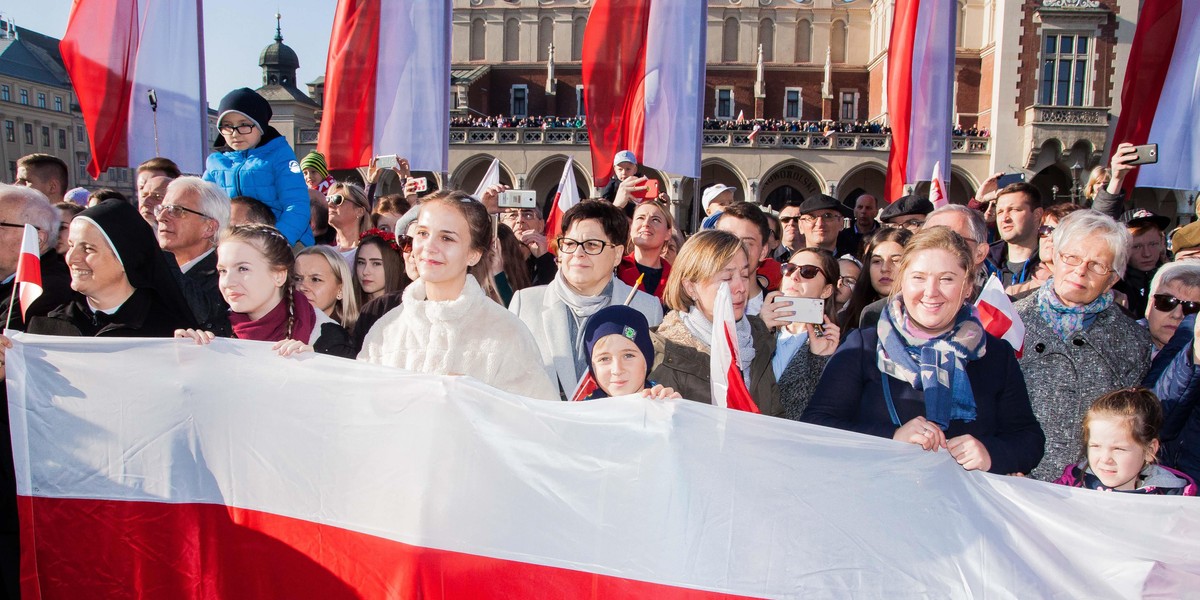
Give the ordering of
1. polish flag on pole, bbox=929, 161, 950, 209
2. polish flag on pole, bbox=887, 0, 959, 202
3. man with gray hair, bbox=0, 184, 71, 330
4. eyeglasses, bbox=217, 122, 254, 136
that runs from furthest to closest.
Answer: polish flag on pole, bbox=887, 0, 959, 202, polish flag on pole, bbox=929, 161, 950, 209, eyeglasses, bbox=217, 122, 254, 136, man with gray hair, bbox=0, 184, 71, 330

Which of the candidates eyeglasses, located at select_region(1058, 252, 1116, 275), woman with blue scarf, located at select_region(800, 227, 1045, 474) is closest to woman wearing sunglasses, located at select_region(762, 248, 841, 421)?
woman with blue scarf, located at select_region(800, 227, 1045, 474)

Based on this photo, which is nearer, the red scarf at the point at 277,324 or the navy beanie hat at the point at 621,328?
the navy beanie hat at the point at 621,328

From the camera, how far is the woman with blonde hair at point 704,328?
2945mm

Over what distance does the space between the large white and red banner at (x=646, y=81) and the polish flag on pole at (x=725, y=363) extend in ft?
13.0

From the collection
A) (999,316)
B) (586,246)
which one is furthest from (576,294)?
(999,316)

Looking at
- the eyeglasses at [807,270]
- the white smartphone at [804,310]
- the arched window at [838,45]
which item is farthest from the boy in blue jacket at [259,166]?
the arched window at [838,45]

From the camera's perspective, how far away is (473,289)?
114 inches

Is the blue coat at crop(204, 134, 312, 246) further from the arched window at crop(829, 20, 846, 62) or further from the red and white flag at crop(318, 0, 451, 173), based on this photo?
the arched window at crop(829, 20, 846, 62)

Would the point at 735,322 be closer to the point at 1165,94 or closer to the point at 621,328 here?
the point at 621,328

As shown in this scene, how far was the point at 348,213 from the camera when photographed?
542 centimetres

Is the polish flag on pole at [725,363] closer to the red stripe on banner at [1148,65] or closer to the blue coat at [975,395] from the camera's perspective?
the blue coat at [975,395]

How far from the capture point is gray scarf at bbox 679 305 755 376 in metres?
3.00

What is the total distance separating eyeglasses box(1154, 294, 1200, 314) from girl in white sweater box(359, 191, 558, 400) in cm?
246

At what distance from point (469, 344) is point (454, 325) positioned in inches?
3.5
